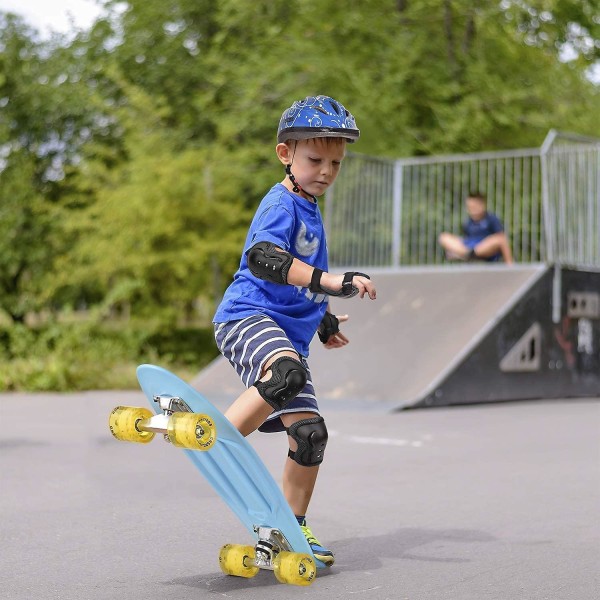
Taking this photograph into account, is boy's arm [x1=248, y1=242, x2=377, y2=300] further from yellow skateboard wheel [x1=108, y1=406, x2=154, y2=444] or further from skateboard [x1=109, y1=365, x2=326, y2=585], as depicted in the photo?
yellow skateboard wheel [x1=108, y1=406, x2=154, y2=444]

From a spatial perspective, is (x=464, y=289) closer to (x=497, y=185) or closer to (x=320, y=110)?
(x=497, y=185)

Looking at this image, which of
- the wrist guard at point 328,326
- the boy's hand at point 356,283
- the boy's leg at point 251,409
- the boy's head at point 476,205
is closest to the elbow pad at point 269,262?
the boy's hand at point 356,283

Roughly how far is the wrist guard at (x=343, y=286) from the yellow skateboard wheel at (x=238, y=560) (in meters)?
0.91

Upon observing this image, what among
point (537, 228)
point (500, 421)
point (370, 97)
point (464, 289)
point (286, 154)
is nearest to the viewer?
point (286, 154)

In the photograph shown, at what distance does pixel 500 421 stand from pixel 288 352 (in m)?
5.81

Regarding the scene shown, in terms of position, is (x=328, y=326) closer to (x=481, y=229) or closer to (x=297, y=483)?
(x=297, y=483)

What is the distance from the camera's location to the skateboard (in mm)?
3463

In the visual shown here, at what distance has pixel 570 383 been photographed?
39.0ft

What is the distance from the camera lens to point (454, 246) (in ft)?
41.9

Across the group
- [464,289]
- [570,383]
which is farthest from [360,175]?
[570,383]

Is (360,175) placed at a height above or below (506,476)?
above

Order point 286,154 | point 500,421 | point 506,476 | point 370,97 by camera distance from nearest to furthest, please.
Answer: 1. point 286,154
2. point 506,476
3. point 500,421
4. point 370,97

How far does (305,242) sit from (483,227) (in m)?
8.84

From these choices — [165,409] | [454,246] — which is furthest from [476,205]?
[165,409]
